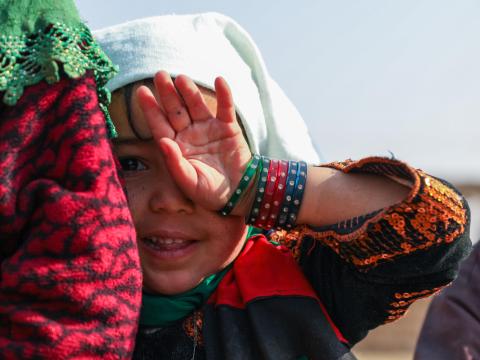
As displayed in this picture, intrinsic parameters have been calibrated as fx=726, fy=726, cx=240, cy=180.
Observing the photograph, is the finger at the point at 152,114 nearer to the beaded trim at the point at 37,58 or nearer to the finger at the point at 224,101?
the finger at the point at 224,101

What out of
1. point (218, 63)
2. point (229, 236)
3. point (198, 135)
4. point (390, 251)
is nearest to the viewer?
point (390, 251)

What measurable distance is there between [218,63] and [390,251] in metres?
0.78

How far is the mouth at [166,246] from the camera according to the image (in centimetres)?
198

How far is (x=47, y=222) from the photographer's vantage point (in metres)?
1.45

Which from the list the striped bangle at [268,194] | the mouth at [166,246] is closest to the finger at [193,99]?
the striped bangle at [268,194]

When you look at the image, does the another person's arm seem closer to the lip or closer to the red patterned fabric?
the red patterned fabric

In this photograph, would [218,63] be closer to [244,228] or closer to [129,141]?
[129,141]

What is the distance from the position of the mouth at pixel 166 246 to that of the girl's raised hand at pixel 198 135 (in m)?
0.15

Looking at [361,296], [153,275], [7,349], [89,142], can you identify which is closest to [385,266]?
[361,296]

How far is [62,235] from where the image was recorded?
145 centimetres

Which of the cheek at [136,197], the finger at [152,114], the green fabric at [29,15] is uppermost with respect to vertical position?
the green fabric at [29,15]

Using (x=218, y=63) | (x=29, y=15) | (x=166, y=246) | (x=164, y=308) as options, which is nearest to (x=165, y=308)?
(x=164, y=308)

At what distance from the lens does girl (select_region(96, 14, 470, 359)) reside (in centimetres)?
186

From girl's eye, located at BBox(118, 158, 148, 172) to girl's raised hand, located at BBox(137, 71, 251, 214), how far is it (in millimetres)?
123
